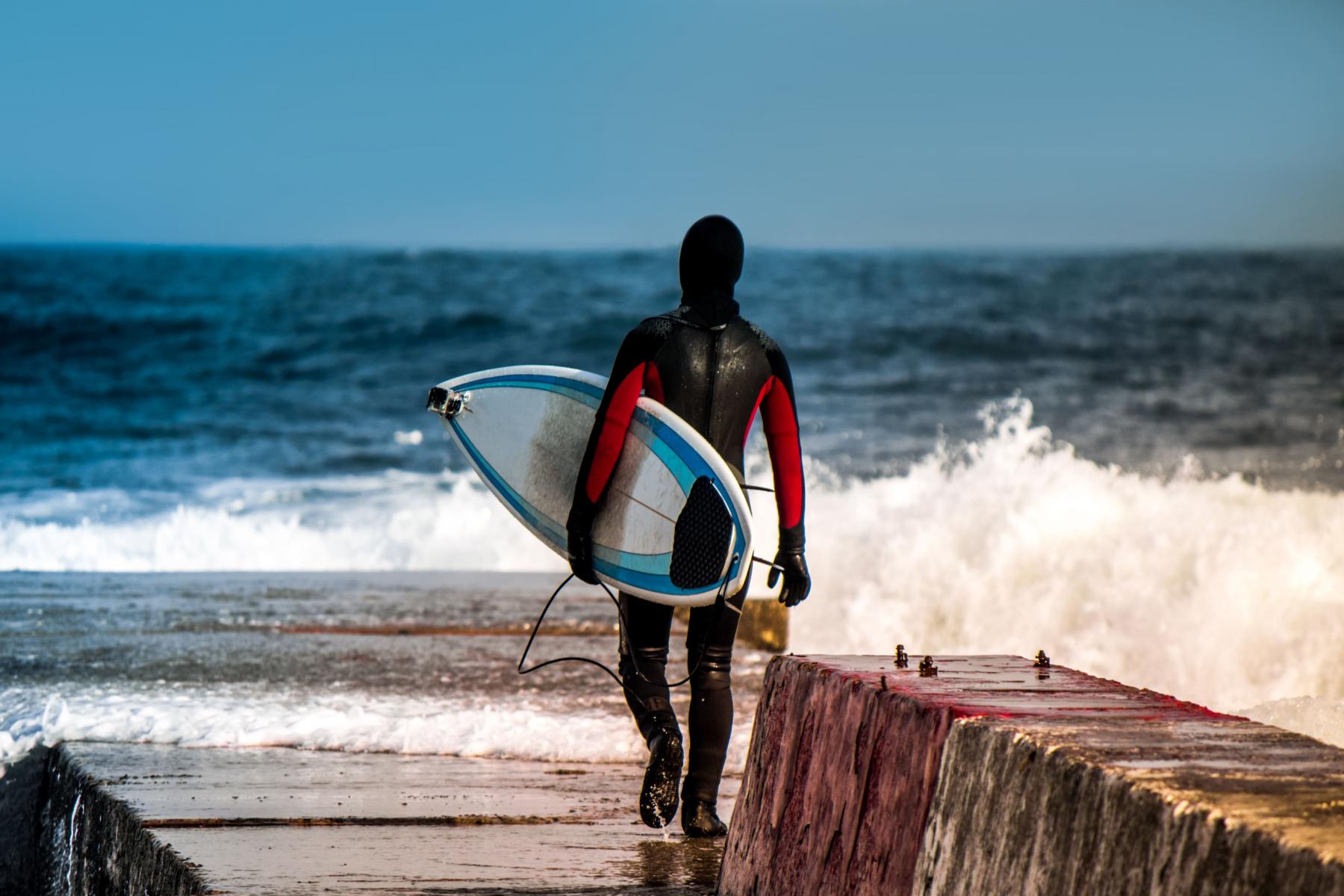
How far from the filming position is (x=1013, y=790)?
2033 millimetres

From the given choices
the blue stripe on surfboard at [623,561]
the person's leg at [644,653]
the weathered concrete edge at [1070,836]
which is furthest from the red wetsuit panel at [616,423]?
the weathered concrete edge at [1070,836]

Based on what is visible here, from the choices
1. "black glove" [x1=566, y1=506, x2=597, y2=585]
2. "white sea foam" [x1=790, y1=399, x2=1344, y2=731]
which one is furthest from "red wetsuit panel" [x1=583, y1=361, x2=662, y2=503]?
"white sea foam" [x1=790, y1=399, x2=1344, y2=731]

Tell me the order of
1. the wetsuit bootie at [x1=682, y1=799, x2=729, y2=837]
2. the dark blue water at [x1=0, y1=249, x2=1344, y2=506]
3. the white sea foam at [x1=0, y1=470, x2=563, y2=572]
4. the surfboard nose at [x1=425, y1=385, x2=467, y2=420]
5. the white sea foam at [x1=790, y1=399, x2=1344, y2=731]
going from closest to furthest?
the wetsuit bootie at [x1=682, y1=799, x2=729, y2=837]
the surfboard nose at [x1=425, y1=385, x2=467, y2=420]
the white sea foam at [x1=790, y1=399, x2=1344, y2=731]
the white sea foam at [x1=0, y1=470, x2=563, y2=572]
the dark blue water at [x1=0, y1=249, x2=1344, y2=506]

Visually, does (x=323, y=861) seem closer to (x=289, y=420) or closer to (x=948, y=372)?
(x=289, y=420)

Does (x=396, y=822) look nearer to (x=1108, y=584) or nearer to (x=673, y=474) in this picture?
(x=673, y=474)

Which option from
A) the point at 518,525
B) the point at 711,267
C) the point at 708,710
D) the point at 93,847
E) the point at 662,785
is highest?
the point at 711,267

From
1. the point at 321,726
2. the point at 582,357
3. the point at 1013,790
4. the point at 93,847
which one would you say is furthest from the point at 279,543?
the point at 582,357

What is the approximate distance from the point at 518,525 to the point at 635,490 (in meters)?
8.89

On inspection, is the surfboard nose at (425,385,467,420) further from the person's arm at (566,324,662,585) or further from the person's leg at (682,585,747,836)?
the person's leg at (682,585,747,836)

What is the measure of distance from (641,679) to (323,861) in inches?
39.5

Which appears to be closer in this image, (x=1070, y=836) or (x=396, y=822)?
(x=1070, y=836)

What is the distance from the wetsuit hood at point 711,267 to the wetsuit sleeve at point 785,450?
0.72 feet

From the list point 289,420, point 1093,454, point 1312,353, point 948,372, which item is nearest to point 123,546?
point 289,420

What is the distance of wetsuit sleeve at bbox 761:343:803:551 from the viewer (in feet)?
12.7
